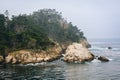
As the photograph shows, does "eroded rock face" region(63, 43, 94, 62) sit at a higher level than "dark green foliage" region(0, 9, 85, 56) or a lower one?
lower

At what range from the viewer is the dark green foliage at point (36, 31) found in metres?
106

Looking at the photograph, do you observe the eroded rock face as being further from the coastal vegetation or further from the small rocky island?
the coastal vegetation

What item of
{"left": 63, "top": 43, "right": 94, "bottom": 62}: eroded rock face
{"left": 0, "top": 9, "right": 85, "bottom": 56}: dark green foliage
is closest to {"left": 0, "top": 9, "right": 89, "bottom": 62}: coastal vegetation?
{"left": 0, "top": 9, "right": 85, "bottom": 56}: dark green foliage

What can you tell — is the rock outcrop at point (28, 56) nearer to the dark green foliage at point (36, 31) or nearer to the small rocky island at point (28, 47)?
the small rocky island at point (28, 47)

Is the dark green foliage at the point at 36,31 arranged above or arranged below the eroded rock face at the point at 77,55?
above

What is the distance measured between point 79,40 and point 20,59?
74.4 metres

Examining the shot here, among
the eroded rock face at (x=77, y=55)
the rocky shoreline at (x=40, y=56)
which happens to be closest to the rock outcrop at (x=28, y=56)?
the rocky shoreline at (x=40, y=56)

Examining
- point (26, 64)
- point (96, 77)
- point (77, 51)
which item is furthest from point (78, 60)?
point (96, 77)

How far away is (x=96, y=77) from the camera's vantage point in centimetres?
6788

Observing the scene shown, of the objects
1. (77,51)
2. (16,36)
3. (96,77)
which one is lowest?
(96,77)

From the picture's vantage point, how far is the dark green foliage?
4168 inches

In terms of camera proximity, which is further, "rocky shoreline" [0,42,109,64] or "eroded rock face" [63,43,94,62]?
"eroded rock face" [63,43,94,62]

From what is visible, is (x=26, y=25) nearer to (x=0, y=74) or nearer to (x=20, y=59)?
(x=20, y=59)

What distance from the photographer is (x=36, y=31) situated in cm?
12162
